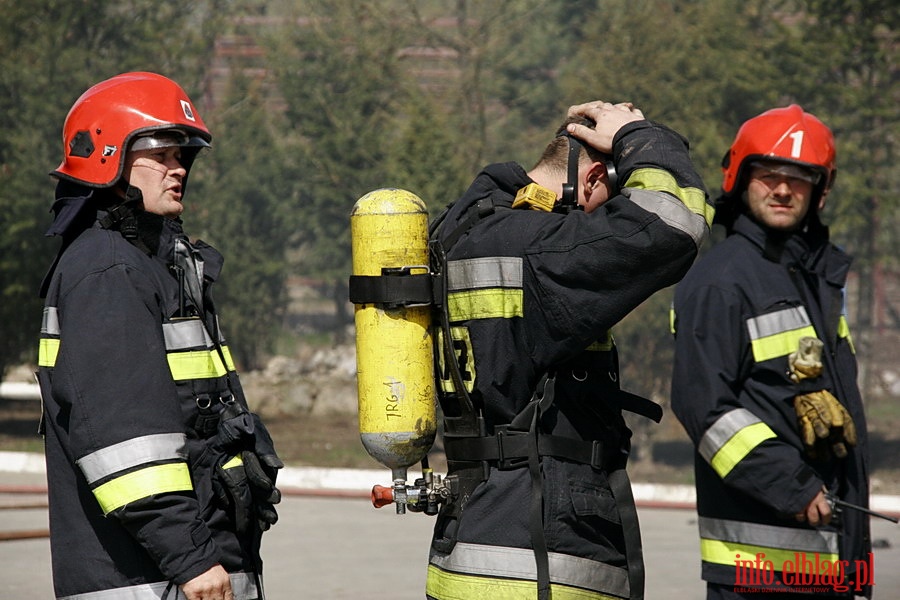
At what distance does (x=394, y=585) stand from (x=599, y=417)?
12.7ft

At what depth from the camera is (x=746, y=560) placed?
13.1 feet

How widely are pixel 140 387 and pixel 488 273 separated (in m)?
0.88

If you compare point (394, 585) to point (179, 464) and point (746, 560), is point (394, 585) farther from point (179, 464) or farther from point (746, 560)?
point (179, 464)

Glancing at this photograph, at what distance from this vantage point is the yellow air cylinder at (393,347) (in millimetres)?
2990

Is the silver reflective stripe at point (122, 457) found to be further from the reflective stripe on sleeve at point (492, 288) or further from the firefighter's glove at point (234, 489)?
the reflective stripe on sleeve at point (492, 288)

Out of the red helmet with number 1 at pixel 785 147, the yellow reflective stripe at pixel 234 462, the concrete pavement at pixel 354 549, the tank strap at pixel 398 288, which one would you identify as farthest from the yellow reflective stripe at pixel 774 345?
the concrete pavement at pixel 354 549

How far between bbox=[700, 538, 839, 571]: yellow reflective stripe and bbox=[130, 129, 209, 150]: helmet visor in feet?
7.15

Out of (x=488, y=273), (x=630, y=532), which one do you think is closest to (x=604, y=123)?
(x=488, y=273)

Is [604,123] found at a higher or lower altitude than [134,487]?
higher

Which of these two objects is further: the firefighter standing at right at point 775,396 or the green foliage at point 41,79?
the green foliage at point 41,79

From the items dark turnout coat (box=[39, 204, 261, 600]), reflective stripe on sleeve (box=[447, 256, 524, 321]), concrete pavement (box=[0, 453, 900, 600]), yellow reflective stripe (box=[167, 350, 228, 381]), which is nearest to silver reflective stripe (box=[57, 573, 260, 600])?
dark turnout coat (box=[39, 204, 261, 600])

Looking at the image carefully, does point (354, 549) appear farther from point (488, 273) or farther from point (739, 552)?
point (488, 273)

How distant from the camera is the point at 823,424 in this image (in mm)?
3908

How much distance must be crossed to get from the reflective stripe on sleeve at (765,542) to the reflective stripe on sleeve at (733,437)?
0.21 metres
